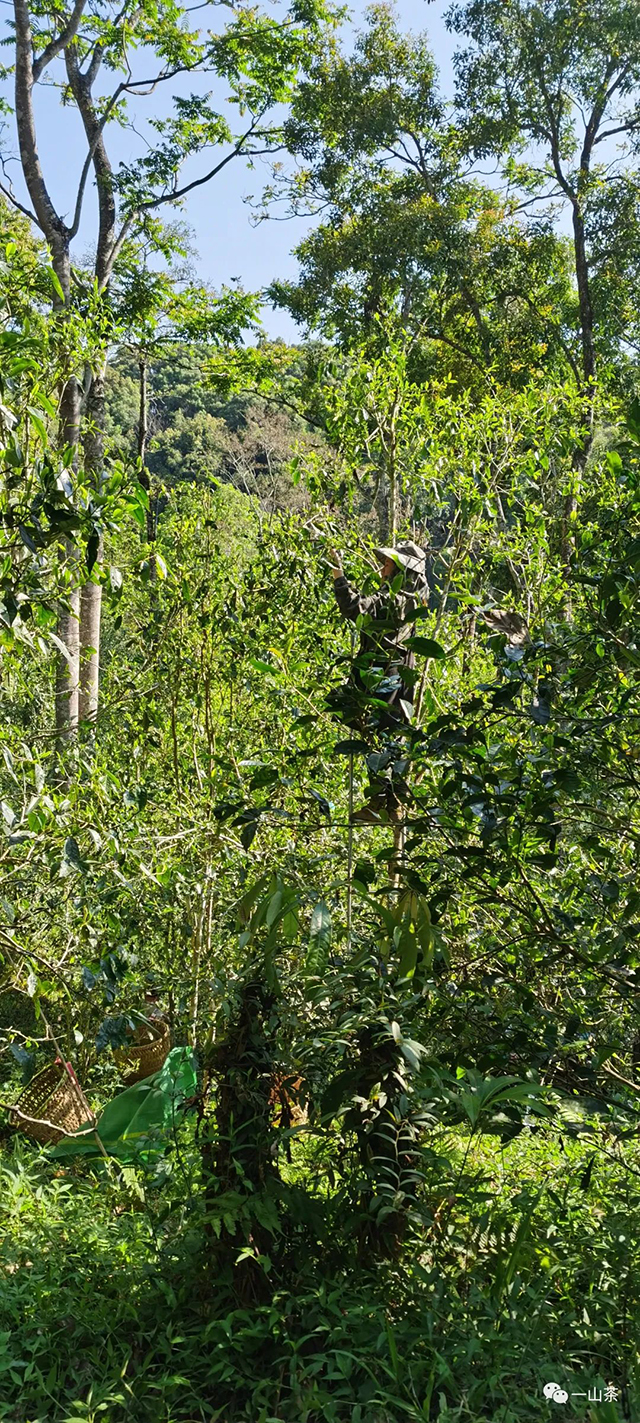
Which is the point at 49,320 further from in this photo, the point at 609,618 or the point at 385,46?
the point at 385,46

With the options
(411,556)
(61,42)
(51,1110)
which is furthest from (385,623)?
(61,42)

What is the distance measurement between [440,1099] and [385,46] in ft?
42.3

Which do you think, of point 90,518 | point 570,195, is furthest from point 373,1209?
point 570,195

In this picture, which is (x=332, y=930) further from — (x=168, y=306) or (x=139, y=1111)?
(x=168, y=306)

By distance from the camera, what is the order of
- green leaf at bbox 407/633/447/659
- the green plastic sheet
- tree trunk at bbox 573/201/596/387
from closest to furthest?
green leaf at bbox 407/633/447/659 → the green plastic sheet → tree trunk at bbox 573/201/596/387

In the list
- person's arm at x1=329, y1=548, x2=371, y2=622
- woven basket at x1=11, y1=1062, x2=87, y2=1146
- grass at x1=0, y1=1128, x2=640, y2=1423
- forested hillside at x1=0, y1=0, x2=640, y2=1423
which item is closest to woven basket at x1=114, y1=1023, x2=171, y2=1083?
forested hillside at x1=0, y1=0, x2=640, y2=1423

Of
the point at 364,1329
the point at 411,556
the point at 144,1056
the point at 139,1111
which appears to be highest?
the point at 411,556

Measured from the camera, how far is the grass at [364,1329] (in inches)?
80.8

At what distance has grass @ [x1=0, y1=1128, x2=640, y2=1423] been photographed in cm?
205

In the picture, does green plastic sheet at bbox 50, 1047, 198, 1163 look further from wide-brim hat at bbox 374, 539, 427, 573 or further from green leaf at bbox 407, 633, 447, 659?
green leaf at bbox 407, 633, 447, 659

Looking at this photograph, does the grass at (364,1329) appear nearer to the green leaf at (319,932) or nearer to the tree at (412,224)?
the green leaf at (319,932)

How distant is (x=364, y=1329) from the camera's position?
7.27ft

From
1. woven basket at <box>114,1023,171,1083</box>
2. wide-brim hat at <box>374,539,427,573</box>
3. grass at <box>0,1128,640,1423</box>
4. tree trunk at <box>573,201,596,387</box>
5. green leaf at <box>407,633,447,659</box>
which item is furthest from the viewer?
tree trunk at <box>573,201,596,387</box>

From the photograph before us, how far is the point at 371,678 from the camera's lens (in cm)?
211
